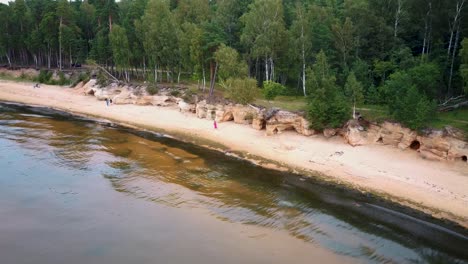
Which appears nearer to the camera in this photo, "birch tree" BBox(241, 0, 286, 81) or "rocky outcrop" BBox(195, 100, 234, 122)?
"rocky outcrop" BBox(195, 100, 234, 122)

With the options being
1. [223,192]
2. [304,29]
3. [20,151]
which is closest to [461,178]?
[223,192]

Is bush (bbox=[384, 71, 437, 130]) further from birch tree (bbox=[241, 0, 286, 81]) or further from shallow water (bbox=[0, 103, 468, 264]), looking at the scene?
birch tree (bbox=[241, 0, 286, 81])

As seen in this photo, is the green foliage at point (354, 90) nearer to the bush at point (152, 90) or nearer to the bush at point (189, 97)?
the bush at point (189, 97)

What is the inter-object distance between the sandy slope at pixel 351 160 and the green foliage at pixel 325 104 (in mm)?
1699

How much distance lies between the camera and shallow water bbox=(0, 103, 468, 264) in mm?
17562

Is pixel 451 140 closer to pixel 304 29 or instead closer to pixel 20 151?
pixel 304 29

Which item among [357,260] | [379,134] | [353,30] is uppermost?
[353,30]

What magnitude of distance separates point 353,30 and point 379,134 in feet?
50.0

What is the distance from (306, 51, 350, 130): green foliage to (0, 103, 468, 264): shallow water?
8426 millimetres

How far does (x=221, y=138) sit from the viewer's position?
122ft

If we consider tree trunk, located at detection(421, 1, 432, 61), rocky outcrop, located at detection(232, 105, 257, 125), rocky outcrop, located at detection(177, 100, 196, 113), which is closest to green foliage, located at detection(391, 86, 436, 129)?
tree trunk, located at detection(421, 1, 432, 61)

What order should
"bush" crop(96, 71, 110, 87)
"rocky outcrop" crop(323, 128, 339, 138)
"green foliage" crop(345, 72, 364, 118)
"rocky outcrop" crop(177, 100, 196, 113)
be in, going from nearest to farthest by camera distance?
1. "green foliage" crop(345, 72, 364, 118)
2. "rocky outcrop" crop(323, 128, 339, 138)
3. "rocky outcrop" crop(177, 100, 196, 113)
4. "bush" crop(96, 71, 110, 87)

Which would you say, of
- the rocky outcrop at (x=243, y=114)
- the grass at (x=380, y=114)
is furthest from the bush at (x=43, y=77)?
the grass at (x=380, y=114)

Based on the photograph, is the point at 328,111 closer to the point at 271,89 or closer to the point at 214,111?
the point at 271,89
